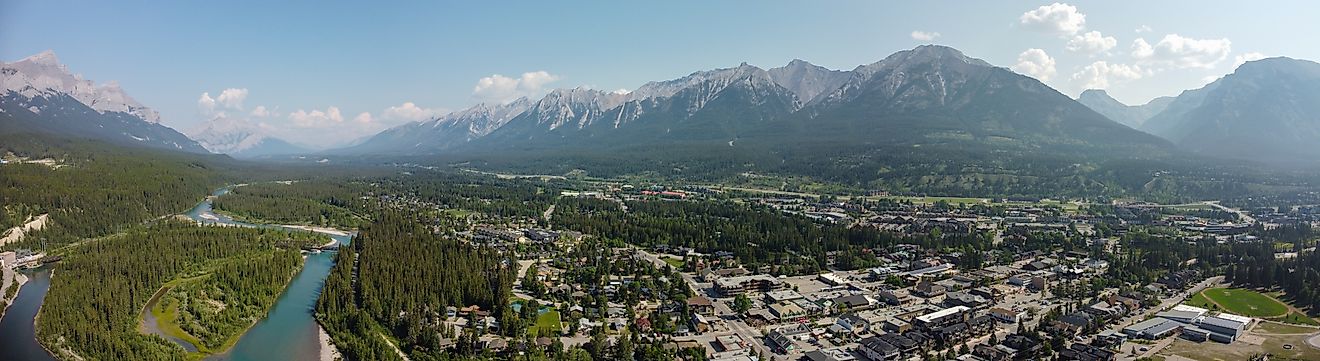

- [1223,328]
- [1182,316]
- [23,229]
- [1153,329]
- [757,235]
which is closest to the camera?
[1223,328]

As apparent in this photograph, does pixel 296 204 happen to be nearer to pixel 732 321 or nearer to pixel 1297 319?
pixel 732 321

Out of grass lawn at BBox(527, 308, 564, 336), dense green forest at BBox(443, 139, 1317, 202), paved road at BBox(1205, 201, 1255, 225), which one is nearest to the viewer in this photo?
grass lawn at BBox(527, 308, 564, 336)

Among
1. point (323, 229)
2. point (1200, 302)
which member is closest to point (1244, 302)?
point (1200, 302)

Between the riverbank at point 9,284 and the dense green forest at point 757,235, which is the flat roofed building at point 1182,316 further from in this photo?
the riverbank at point 9,284

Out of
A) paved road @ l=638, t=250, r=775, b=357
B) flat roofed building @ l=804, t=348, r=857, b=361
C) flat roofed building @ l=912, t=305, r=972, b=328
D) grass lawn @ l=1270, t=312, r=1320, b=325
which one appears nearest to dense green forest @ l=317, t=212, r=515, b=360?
paved road @ l=638, t=250, r=775, b=357

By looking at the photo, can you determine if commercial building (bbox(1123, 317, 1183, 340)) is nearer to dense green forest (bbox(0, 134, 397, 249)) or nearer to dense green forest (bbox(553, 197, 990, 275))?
dense green forest (bbox(553, 197, 990, 275))
